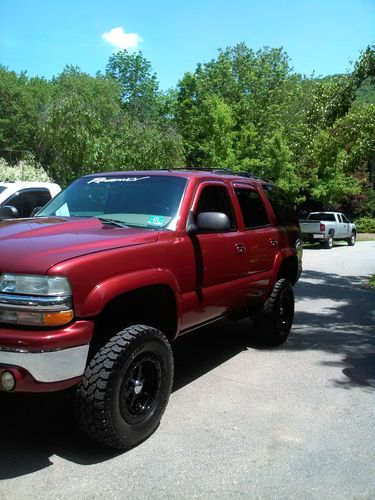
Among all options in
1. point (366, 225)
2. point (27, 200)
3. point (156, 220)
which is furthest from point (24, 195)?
point (366, 225)

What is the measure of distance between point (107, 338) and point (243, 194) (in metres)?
2.53

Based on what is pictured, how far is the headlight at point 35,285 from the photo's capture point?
3016mm

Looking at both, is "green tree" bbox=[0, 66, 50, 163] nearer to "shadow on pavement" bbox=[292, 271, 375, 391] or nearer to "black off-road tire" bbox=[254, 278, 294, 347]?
"shadow on pavement" bbox=[292, 271, 375, 391]

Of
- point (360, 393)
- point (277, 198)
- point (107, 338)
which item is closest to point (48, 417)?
point (107, 338)

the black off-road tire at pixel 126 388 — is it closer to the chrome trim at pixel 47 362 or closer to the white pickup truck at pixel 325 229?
the chrome trim at pixel 47 362

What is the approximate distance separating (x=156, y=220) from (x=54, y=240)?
3.31ft

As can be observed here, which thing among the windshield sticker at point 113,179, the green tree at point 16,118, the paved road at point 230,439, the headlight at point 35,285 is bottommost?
the paved road at point 230,439

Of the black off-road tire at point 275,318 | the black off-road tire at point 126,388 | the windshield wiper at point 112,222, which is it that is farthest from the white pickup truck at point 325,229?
the black off-road tire at point 126,388

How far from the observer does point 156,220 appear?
4.20 metres

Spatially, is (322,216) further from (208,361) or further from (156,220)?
(156,220)

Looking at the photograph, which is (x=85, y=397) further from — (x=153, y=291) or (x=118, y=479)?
(x=153, y=291)

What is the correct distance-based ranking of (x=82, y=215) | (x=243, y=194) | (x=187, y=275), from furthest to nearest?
(x=243, y=194)
(x=82, y=215)
(x=187, y=275)

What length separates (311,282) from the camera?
40.2 feet

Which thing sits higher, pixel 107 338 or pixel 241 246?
pixel 241 246
